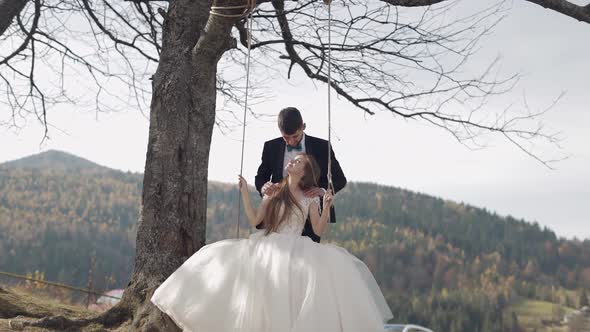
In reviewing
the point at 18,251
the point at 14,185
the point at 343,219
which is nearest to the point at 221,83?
the point at 18,251

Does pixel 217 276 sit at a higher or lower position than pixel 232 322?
higher

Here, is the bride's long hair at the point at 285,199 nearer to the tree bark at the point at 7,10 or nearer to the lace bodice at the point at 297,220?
the lace bodice at the point at 297,220

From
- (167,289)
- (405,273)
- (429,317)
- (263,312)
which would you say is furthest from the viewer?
(405,273)

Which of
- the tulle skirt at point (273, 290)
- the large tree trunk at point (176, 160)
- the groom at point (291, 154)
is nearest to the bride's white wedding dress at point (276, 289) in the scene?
the tulle skirt at point (273, 290)

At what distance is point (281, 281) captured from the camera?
3.65 metres

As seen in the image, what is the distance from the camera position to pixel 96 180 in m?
138

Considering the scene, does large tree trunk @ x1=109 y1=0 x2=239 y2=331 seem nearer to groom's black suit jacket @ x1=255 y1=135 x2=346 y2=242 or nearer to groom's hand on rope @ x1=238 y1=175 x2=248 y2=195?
groom's black suit jacket @ x1=255 y1=135 x2=346 y2=242

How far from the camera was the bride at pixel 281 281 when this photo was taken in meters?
3.61

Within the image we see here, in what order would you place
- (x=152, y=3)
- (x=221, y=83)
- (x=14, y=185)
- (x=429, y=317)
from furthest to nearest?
(x=14, y=185) → (x=429, y=317) → (x=221, y=83) → (x=152, y=3)

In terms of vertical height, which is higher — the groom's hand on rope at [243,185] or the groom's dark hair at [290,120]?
the groom's dark hair at [290,120]

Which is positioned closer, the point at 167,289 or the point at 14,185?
the point at 167,289

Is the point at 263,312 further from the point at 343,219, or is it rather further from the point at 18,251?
the point at 343,219

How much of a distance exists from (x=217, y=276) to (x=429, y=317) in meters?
94.2

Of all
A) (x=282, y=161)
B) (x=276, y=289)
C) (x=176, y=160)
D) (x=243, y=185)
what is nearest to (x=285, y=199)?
(x=243, y=185)
